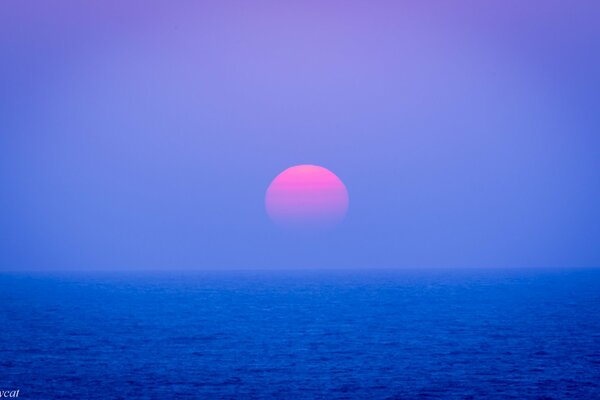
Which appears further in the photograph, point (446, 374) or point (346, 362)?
point (346, 362)

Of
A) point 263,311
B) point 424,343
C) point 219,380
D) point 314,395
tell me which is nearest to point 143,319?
point 263,311

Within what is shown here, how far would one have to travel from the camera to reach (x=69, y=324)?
81.7 m

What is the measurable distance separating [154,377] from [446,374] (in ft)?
58.0

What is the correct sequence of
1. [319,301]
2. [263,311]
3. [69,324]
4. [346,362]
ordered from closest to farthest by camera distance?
[346,362], [69,324], [263,311], [319,301]

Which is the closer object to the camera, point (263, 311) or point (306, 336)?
point (306, 336)

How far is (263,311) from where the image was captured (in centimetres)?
10188

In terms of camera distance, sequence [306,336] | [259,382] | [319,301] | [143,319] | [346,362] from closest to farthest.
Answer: [259,382]
[346,362]
[306,336]
[143,319]
[319,301]

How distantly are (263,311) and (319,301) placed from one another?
79.2 feet

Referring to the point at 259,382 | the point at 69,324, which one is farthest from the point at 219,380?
the point at 69,324

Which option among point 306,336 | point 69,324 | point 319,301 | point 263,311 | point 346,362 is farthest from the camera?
point 319,301

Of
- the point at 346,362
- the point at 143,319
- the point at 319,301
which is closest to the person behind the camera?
the point at 346,362

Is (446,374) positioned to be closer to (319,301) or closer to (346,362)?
(346,362)

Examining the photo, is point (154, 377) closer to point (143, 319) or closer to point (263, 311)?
point (143, 319)

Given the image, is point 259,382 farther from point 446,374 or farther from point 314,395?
point 446,374
